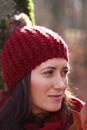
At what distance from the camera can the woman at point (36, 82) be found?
3.89 m

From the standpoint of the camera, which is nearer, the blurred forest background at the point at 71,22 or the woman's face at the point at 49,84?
the woman's face at the point at 49,84

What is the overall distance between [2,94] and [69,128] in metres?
0.56

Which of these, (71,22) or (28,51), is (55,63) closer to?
(28,51)

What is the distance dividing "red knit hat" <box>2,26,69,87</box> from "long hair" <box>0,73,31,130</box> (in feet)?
0.21

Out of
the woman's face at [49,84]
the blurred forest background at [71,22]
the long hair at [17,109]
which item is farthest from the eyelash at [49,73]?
the blurred forest background at [71,22]

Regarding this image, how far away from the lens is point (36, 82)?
12.8 feet

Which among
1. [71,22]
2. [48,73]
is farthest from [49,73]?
[71,22]

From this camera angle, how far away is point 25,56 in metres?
3.96

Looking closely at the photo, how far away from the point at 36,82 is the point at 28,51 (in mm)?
213

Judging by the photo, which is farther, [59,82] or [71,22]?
[71,22]

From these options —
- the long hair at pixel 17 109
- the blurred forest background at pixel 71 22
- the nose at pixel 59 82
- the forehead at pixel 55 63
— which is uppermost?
the forehead at pixel 55 63

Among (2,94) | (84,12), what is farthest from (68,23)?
(2,94)

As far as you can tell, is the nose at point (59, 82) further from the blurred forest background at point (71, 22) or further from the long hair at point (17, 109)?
the blurred forest background at point (71, 22)

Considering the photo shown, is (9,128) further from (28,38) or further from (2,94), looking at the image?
(28,38)
